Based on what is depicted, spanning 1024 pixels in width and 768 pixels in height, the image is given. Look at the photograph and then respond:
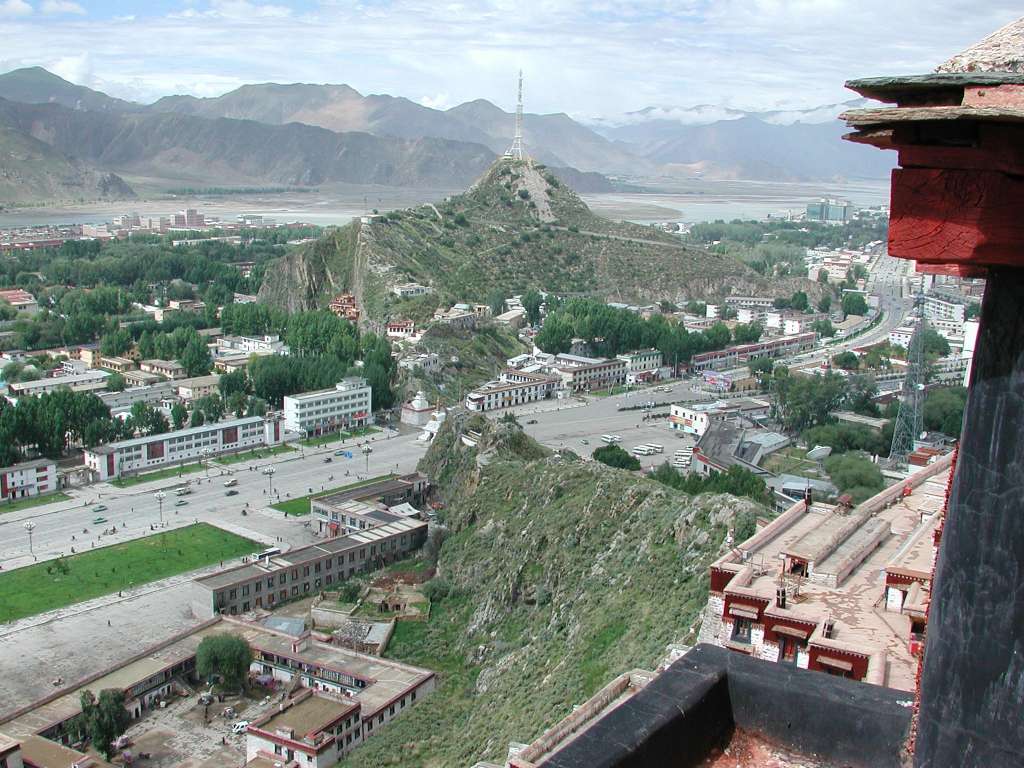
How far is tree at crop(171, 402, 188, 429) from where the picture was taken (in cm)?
2355

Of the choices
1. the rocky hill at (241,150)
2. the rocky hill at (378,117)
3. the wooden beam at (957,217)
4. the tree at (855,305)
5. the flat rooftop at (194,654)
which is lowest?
the flat rooftop at (194,654)

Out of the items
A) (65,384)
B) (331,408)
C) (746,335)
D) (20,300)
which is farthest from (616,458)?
(20,300)

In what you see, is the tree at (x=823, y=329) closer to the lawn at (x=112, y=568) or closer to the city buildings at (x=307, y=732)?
the lawn at (x=112, y=568)

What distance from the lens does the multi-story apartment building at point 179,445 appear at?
20688 millimetres

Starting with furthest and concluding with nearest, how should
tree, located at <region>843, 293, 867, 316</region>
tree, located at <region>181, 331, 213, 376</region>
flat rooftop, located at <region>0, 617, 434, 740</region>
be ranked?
tree, located at <region>843, 293, 867, 316</region> < tree, located at <region>181, 331, 213, 376</region> < flat rooftop, located at <region>0, 617, 434, 740</region>

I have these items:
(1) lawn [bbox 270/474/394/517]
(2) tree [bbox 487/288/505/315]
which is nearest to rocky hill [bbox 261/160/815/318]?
(2) tree [bbox 487/288/505/315]

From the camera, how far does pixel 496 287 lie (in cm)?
3881

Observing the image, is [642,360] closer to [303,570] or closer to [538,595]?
[303,570]

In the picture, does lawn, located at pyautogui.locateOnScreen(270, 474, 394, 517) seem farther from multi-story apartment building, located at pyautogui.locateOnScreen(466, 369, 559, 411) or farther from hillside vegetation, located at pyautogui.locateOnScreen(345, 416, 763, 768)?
multi-story apartment building, located at pyautogui.locateOnScreen(466, 369, 559, 411)

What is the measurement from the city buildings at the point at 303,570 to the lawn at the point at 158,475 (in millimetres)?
6103

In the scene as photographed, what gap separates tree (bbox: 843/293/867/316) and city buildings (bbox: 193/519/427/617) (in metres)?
28.3

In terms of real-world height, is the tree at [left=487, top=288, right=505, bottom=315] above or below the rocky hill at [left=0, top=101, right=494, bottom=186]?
below

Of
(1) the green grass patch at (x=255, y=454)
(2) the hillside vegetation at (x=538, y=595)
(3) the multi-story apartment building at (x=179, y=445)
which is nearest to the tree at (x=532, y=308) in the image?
(3) the multi-story apartment building at (x=179, y=445)

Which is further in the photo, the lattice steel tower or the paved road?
the lattice steel tower
